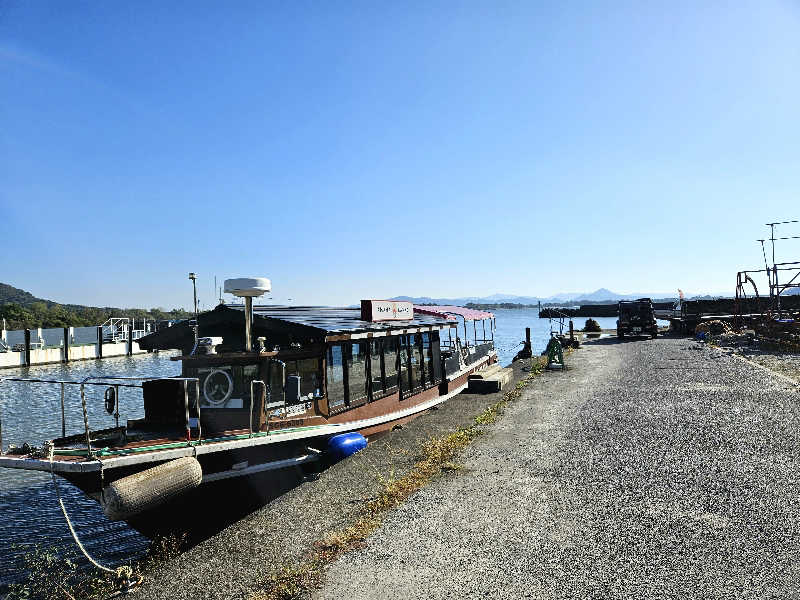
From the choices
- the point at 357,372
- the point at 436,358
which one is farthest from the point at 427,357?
the point at 357,372

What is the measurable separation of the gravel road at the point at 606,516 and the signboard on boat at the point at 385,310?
15.8 ft

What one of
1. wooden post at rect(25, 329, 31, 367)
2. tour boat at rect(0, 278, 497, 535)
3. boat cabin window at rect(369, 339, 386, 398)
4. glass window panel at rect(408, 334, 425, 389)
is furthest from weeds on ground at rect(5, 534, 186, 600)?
wooden post at rect(25, 329, 31, 367)

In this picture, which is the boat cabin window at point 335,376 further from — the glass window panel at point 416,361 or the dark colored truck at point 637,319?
the dark colored truck at point 637,319

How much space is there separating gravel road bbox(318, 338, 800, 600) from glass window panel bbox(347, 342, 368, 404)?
3.53 meters

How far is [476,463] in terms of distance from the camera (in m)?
10.9

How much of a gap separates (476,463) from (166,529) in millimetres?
6123

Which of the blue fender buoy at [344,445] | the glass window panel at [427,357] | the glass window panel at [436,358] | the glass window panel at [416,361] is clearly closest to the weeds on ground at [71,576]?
the blue fender buoy at [344,445]

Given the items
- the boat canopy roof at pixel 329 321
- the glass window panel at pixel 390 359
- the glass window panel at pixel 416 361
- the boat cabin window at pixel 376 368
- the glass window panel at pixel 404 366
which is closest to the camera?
the boat canopy roof at pixel 329 321

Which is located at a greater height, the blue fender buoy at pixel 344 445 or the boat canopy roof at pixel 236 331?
the boat canopy roof at pixel 236 331

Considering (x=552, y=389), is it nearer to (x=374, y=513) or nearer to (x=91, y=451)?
(x=374, y=513)

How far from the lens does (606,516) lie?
802 cm

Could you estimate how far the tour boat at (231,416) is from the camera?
854 centimetres

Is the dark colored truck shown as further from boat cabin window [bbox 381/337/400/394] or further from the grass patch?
boat cabin window [bbox 381/337/400/394]

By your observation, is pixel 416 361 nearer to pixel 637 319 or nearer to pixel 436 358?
pixel 436 358
